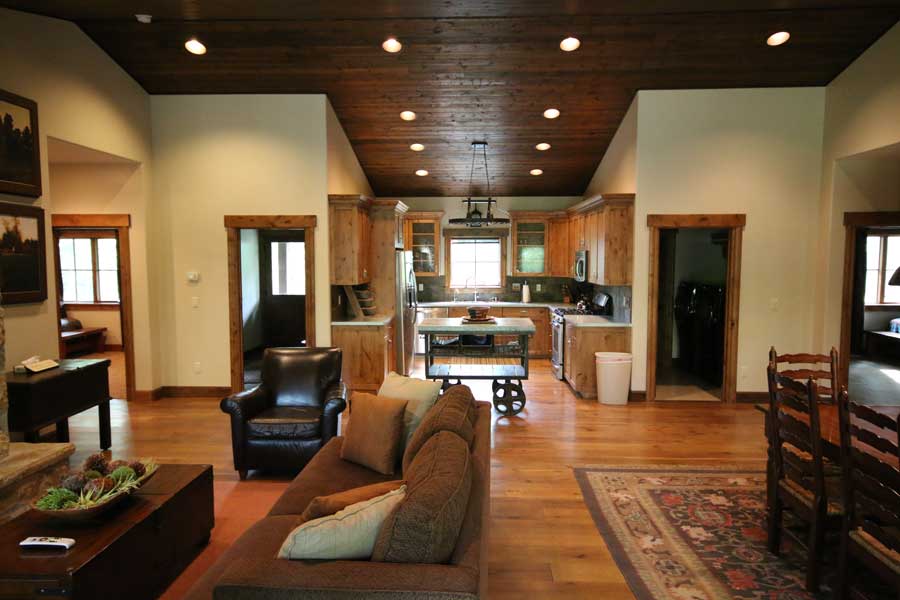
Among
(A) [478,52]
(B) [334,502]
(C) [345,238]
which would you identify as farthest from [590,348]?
(B) [334,502]

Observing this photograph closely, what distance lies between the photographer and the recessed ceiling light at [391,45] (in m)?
5.27

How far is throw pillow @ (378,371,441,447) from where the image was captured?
10.9ft

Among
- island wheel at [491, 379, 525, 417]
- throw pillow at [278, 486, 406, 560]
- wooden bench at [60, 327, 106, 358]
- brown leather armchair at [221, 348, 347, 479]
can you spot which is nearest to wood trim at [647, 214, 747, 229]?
island wheel at [491, 379, 525, 417]

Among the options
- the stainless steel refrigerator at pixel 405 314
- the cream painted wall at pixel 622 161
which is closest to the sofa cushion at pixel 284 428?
the stainless steel refrigerator at pixel 405 314

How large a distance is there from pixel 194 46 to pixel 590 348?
5278 millimetres

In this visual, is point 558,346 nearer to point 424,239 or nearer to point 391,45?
point 424,239

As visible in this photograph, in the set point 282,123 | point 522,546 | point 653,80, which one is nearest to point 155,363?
point 282,123

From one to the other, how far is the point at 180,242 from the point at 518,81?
14.1 ft

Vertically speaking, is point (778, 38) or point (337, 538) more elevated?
point (778, 38)

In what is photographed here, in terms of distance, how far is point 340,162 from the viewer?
6.86 m

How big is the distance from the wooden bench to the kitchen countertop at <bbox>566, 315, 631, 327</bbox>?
764 centimetres

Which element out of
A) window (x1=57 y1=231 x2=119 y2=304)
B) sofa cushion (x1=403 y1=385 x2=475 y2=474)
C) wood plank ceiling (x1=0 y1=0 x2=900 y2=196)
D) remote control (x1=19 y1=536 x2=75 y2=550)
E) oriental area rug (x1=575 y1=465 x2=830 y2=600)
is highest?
wood plank ceiling (x1=0 y1=0 x2=900 y2=196)

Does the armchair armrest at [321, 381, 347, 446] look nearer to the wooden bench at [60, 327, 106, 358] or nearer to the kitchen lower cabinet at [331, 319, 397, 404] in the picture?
the kitchen lower cabinet at [331, 319, 397, 404]

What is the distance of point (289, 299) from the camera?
9.61m
